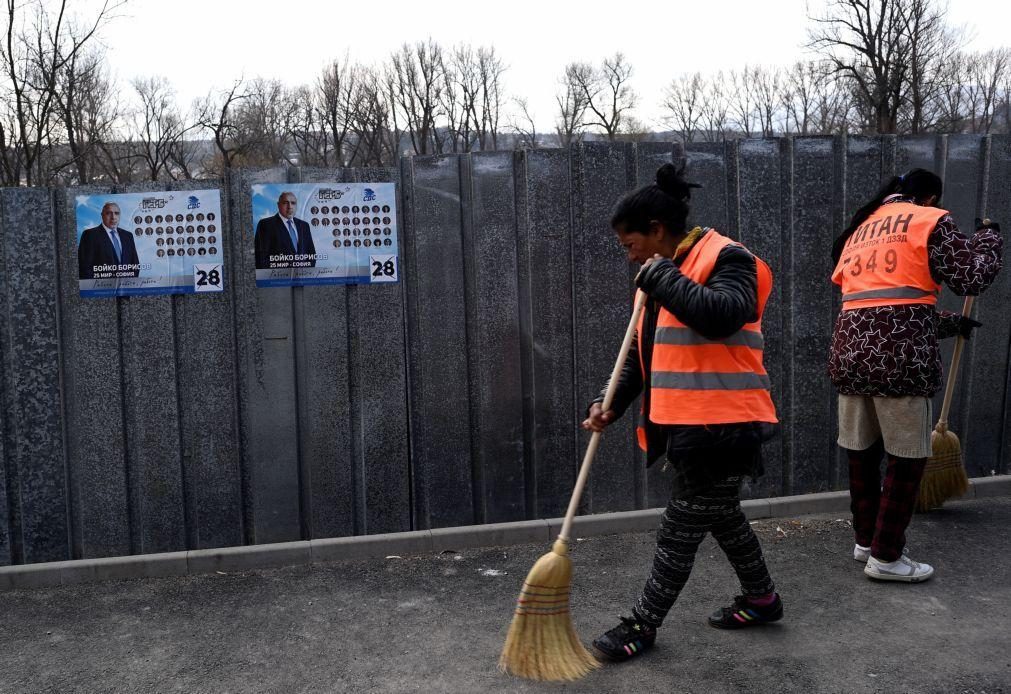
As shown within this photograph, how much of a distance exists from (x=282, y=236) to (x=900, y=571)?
3.64 metres

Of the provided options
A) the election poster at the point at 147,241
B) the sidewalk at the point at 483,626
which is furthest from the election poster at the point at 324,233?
the sidewalk at the point at 483,626

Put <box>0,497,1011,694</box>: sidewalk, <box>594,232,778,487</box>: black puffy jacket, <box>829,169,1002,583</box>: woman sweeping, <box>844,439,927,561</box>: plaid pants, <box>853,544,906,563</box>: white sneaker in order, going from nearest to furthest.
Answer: <box>594,232,778,487</box>: black puffy jacket → <box>0,497,1011,694</box>: sidewalk → <box>829,169,1002,583</box>: woman sweeping → <box>844,439,927,561</box>: plaid pants → <box>853,544,906,563</box>: white sneaker

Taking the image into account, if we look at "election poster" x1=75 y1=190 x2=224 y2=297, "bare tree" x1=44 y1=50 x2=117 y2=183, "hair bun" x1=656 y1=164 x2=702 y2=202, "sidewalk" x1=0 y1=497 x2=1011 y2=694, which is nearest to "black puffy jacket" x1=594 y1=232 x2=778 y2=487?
"hair bun" x1=656 y1=164 x2=702 y2=202

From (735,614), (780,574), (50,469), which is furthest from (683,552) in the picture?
(50,469)

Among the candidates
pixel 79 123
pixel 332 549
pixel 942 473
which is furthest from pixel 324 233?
pixel 79 123

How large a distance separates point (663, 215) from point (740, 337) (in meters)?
0.54

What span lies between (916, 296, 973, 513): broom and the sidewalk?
0.17 meters

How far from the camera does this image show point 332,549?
4895 mm

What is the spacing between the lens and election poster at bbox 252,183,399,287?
15.9ft

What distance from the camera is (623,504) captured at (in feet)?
17.6

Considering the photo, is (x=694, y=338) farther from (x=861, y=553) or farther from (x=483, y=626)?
(x=861, y=553)

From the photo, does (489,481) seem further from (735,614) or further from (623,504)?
(735,614)

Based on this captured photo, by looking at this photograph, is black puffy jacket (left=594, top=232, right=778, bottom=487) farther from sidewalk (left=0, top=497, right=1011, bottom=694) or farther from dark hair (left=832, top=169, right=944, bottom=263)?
dark hair (left=832, top=169, right=944, bottom=263)

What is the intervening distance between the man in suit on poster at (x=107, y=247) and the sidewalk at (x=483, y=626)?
1727mm
